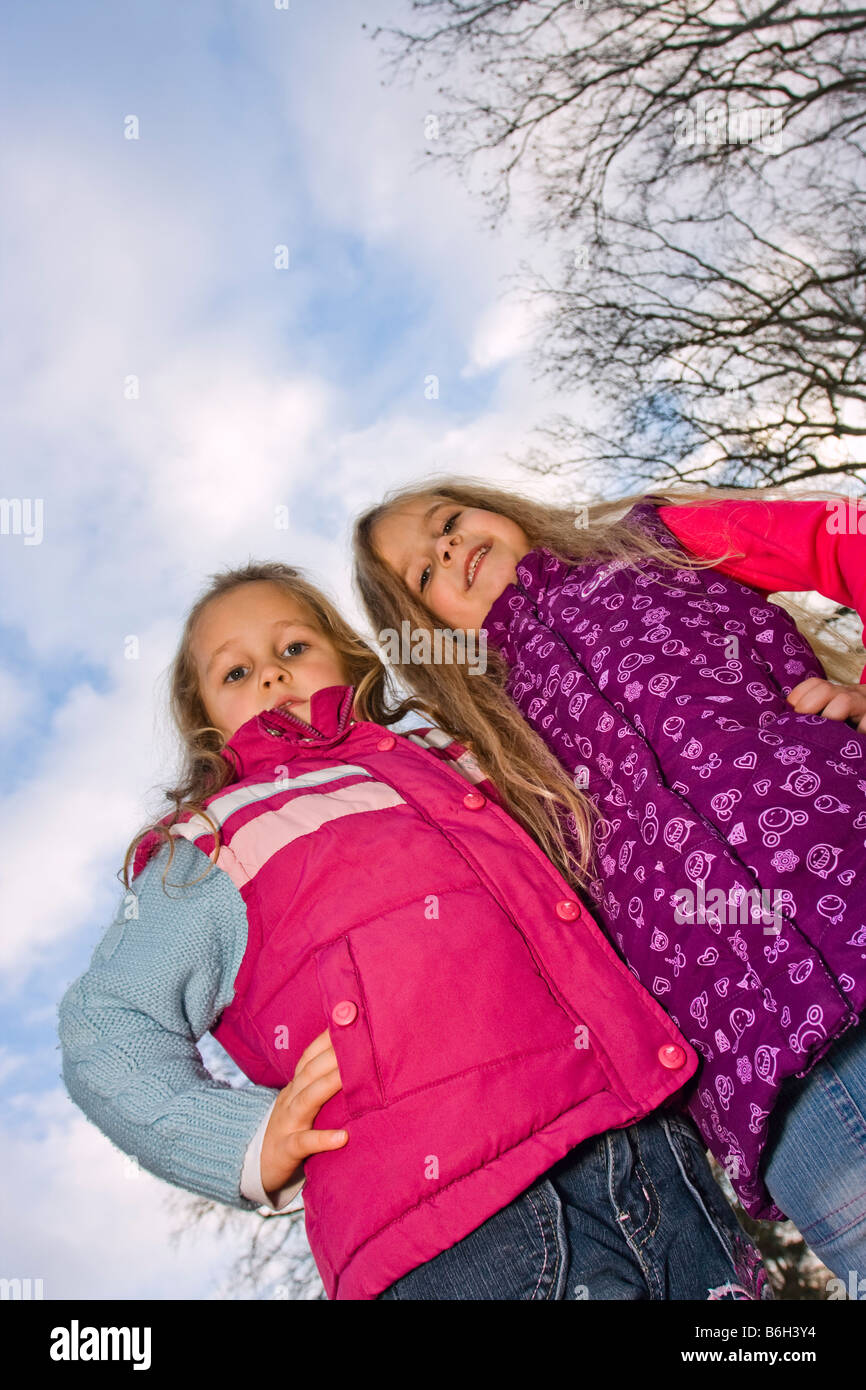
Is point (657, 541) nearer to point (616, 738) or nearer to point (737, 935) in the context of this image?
point (616, 738)

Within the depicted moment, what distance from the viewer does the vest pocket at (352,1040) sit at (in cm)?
147

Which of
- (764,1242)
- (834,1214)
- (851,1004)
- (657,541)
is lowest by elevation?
(764,1242)

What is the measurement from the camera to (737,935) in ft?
4.88

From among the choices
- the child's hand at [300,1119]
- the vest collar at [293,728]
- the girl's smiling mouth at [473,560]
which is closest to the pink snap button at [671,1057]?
the child's hand at [300,1119]

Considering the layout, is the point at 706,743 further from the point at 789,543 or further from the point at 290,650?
the point at 290,650

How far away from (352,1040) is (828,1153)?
2.54 feet

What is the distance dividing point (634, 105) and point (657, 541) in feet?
9.30

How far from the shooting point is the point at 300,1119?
151 centimetres

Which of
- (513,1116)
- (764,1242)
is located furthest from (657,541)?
(764,1242)

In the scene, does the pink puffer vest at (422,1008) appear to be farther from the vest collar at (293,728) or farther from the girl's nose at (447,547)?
the girl's nose at (447,547)

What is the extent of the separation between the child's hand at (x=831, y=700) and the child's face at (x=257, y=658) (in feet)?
3.76

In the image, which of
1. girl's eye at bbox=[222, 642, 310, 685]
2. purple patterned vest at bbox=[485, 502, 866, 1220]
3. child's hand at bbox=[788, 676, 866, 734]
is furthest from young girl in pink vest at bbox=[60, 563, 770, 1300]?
child's hand at bbox=[788, 676, 866, 734]

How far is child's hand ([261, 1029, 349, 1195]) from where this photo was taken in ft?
4.91

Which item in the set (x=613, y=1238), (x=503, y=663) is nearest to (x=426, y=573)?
(x=503, y=663)
